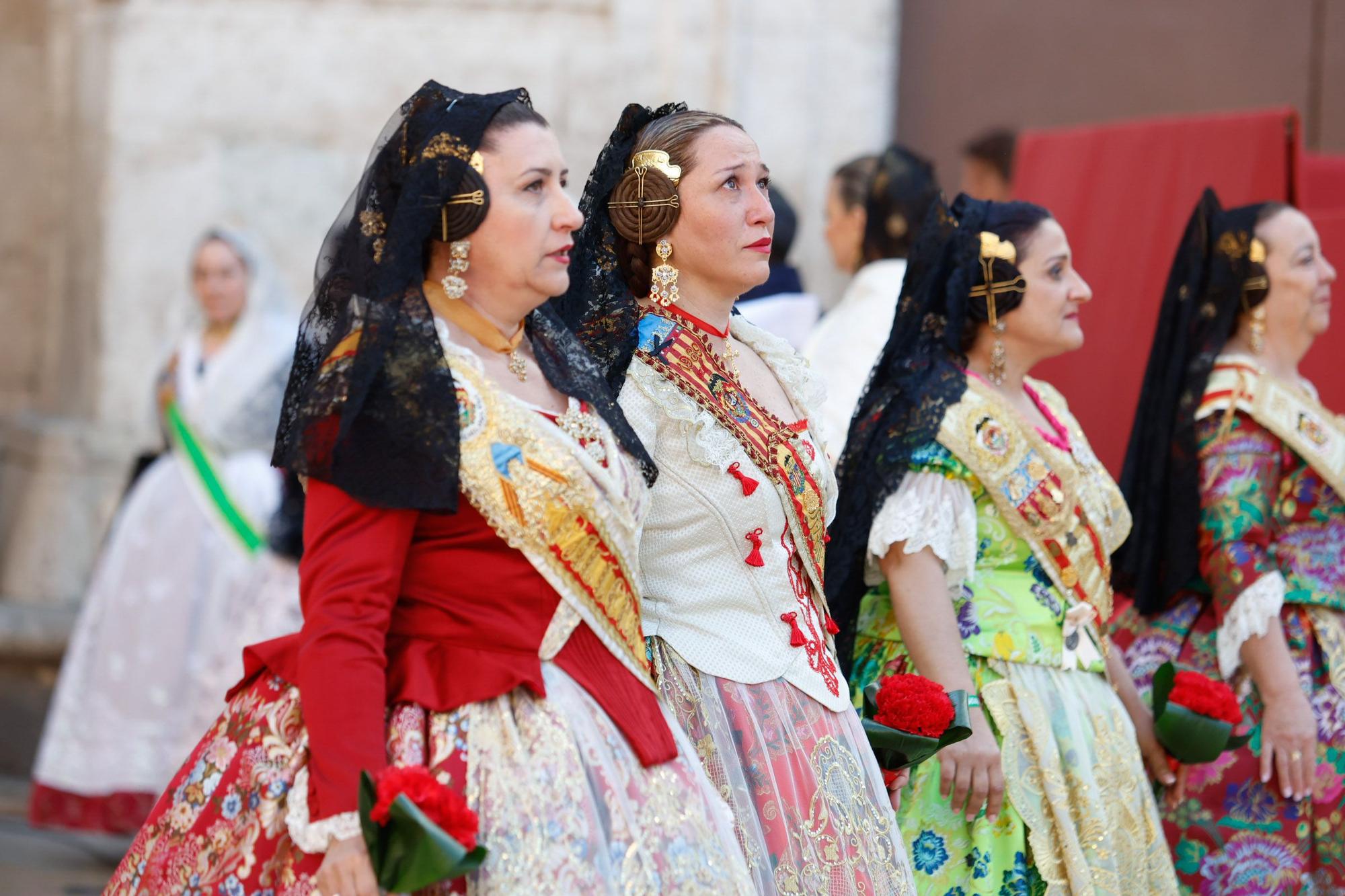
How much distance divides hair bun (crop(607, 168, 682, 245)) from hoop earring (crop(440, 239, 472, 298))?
485 mm

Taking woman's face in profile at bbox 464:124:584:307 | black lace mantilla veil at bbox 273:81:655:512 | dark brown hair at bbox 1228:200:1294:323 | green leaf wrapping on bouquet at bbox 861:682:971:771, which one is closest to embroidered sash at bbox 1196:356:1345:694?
dark brown hair at bbox 1228:200:1294:323

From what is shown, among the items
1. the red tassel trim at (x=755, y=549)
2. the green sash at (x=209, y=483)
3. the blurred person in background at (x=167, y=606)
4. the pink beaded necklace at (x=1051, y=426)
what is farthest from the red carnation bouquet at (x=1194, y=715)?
the green sash at (x=209, y=483)

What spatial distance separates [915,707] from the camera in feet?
9.70

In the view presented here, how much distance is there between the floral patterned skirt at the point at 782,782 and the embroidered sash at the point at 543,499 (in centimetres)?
Result: 30

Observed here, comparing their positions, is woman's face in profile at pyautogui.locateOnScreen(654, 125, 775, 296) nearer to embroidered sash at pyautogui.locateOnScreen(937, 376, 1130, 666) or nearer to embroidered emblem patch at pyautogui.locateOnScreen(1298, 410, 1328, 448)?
embroidered sash at pyautogui.locateOnScreen(937, 376, 1130, 666)

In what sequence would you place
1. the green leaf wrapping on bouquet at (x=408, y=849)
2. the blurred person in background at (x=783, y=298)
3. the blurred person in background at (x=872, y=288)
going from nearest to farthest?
1. the green leaf wrapping on bouquet at (x=408, y=849)
2. the blurred person in background at (x=872, y=288)
3. the blurred person in background at (x=783, y=298)

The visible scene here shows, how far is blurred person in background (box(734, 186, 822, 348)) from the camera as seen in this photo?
527 cm

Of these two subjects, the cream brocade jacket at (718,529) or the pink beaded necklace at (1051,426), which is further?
the pink beaded necklace at (1051,426)

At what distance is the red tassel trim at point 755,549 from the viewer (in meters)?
2.79

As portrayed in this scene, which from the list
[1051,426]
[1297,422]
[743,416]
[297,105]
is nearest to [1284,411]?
[1297,422]

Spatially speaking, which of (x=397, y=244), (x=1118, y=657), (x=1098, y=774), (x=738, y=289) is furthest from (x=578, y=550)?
(x=1118, y=657)

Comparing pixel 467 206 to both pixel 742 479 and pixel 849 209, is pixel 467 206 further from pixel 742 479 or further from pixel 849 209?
pixel 849 209

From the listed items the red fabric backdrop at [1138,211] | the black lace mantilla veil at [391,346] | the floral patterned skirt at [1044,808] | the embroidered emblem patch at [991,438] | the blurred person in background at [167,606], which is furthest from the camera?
the blurred person in background at [167,606]

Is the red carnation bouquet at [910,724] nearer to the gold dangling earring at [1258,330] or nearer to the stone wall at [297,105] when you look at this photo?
the gold dangling earring at [1258,330]
